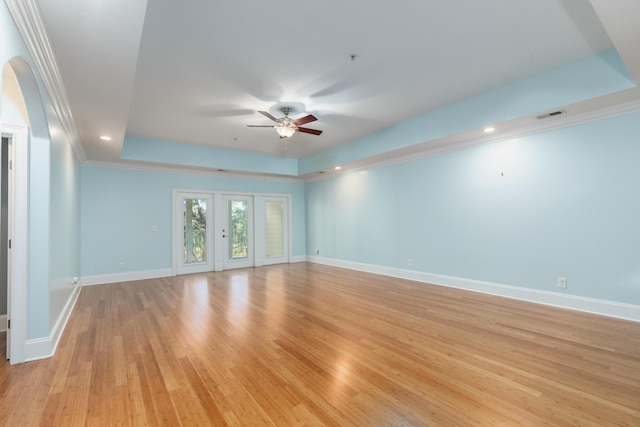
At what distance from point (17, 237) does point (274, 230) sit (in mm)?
6020

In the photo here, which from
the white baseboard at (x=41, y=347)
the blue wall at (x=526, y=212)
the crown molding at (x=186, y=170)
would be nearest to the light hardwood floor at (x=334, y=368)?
the white baseboard at (x=41, y=347)

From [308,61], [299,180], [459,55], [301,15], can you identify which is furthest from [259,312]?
[299,180]

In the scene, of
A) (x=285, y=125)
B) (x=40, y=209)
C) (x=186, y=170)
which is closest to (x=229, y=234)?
(x=186, y=170)

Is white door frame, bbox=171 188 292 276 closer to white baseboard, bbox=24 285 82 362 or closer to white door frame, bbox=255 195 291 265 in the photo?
white door frame, bbox=255 195 291 265

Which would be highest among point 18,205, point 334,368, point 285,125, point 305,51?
point 305,51

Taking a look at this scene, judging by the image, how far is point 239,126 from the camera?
203 inches

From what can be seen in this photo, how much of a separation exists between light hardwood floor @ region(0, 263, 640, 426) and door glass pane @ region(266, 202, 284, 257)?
4.16m

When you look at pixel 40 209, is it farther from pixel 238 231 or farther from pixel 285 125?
pixel 238 231

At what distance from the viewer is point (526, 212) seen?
4254 mm

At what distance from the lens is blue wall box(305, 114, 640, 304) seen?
3.50 m

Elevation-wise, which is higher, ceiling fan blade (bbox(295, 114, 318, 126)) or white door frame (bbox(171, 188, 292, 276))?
ceiling fan blade (bbox(295, 114, 318, 126))

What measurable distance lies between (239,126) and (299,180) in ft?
12.6

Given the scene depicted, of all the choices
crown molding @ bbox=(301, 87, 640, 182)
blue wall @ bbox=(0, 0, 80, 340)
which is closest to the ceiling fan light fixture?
crown molding @ bbox=(301, 87, 640, 182)

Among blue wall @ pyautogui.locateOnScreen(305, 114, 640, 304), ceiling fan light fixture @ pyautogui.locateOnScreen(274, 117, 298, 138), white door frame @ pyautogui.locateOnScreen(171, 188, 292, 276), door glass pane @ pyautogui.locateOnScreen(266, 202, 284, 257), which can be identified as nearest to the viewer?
blue wall @ pyautogui.locateOnScreen(305, 114, 640, 304)
